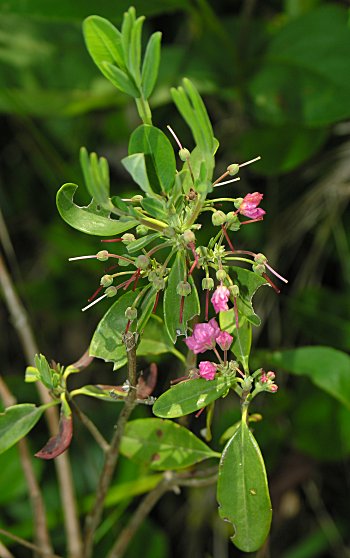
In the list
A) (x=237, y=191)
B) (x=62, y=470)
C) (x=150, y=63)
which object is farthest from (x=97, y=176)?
(x=237, y=191)

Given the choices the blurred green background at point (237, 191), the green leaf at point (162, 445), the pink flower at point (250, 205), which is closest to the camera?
the pink flower at point (250, 205)

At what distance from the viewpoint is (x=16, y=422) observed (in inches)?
26.4

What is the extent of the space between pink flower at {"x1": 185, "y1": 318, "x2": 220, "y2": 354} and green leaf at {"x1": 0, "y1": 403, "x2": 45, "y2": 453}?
0.15 meters

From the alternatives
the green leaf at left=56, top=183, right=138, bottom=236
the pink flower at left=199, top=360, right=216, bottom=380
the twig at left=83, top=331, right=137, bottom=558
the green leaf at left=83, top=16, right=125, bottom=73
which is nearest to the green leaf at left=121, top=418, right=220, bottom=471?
the twig at left=83, top=331, right=137, bottom=558

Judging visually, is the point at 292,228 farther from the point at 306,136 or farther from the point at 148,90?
the point at 148,90

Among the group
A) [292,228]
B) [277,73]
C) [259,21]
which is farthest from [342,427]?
[259,21]

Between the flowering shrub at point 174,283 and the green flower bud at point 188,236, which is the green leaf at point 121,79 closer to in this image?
the flowering shrub at point 174,283

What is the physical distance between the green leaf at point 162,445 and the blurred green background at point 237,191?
332 millimetres

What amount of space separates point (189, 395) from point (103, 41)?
295mm

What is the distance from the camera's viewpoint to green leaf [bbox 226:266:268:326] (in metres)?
0.61

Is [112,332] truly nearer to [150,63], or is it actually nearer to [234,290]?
[234,290]

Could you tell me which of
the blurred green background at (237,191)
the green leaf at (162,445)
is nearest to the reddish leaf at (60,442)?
the green leaf at (162,445)

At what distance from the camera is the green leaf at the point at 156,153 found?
0.58 meters

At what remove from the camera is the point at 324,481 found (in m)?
1.36
